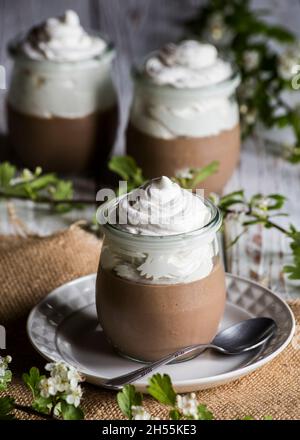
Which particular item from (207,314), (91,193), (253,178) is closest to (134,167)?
(91,193)

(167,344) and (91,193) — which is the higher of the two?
(167,344)

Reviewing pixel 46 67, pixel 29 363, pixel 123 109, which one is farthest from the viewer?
pixel 123 109

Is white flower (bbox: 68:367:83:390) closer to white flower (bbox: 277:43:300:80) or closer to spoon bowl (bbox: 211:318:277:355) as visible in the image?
spoon bowl (bbox: 211:318:277:355)

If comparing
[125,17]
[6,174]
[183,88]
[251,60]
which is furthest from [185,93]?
[125,17]

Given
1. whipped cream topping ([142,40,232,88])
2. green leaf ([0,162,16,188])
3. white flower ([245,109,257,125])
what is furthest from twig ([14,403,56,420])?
white flower ([245,109,257,125])

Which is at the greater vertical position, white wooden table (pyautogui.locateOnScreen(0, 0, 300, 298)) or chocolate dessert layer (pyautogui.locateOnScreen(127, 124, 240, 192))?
chocolate dessert layer (pyautogui.locateOnScreen(127, 124, 240, 192))

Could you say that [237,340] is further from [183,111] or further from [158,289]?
[183,111]
